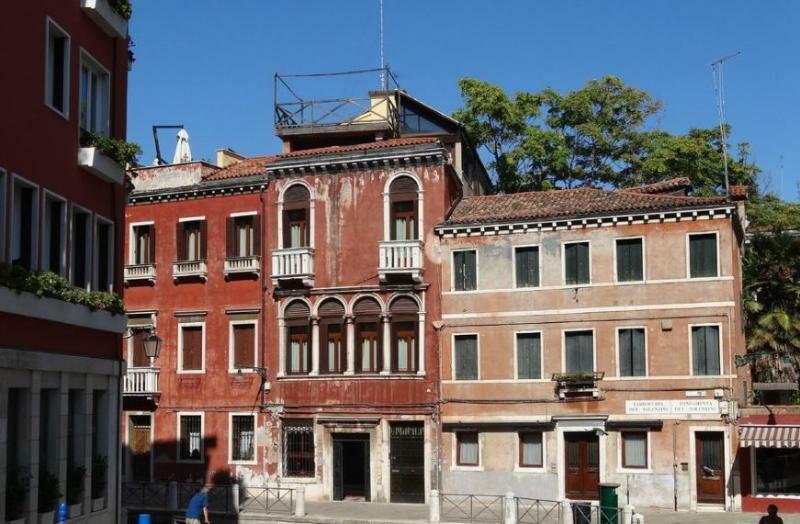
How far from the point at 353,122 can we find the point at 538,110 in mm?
10969

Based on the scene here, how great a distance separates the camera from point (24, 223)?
1681 cm

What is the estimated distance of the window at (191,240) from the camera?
113 ft

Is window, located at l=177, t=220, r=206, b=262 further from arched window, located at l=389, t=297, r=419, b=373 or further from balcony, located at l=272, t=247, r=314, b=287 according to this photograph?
arched window, located at l=389, t=297, r=419, b=373

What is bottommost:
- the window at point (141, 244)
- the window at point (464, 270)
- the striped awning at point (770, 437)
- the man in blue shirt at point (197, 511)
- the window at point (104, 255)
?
the man in blue shirt at point (197, 511)

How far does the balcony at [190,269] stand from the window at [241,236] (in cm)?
92

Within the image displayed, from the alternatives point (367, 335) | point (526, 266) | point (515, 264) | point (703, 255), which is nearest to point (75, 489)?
point (367, 335)

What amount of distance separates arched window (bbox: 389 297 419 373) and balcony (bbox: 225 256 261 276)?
15.5 ft

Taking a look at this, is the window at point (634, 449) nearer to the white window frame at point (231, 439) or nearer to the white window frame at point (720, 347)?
the white window frame at point (720, 347)

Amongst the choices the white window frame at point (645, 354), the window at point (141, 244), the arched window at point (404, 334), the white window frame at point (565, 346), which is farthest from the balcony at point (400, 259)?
the window at point (141, 244)

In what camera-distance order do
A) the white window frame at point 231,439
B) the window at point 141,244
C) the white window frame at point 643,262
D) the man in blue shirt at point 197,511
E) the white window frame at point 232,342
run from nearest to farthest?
the man in blue shirt at point 197,511 → the white window frame at point 643,262 → the white window frame at point 231,439 → the white window frame at point 232,342 → the window at point 141,244

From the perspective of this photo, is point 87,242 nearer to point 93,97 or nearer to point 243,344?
point 93,97

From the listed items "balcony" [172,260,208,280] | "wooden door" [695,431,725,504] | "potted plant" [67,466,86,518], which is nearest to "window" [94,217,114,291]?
"potted plant" [67,466,86,518]

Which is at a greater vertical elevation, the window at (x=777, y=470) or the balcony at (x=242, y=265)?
the balcony at (x=242, y=265)

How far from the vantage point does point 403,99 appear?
37.8 meters
